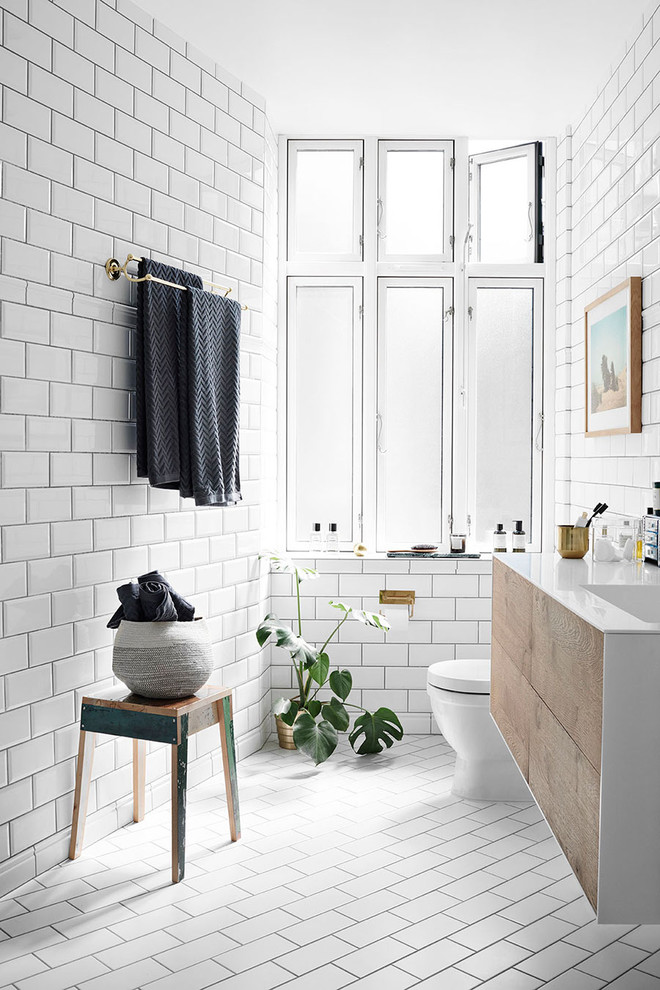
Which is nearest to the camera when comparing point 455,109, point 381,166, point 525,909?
point 525,909

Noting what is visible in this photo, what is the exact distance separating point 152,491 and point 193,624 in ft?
2.02

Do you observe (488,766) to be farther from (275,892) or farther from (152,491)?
(152,491)

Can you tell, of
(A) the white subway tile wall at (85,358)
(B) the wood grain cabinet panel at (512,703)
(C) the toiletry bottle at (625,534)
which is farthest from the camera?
(C) the toiletry bottle at (625,534)

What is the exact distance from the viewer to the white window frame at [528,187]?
13.3ft

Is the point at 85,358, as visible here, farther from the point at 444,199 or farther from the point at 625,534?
the point at 444,199

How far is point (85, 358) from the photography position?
2654 mm

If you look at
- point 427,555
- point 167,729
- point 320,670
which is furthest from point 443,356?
point 167,729

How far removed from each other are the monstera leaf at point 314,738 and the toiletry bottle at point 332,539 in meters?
0.87

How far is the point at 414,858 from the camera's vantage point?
2.61 m

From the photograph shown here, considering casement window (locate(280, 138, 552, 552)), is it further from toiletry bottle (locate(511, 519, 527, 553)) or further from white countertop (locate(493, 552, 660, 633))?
white countertop (locate(493, 552, 660, 633))

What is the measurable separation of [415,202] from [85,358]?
213 centimetres

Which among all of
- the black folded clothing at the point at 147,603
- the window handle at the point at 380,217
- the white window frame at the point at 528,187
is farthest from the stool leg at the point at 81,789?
the white window frame at the point at 528,187

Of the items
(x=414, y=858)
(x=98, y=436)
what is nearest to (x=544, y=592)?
(x=414, y=858)

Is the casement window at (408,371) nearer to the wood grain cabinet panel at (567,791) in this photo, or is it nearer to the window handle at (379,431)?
the window handle at (379,431)
